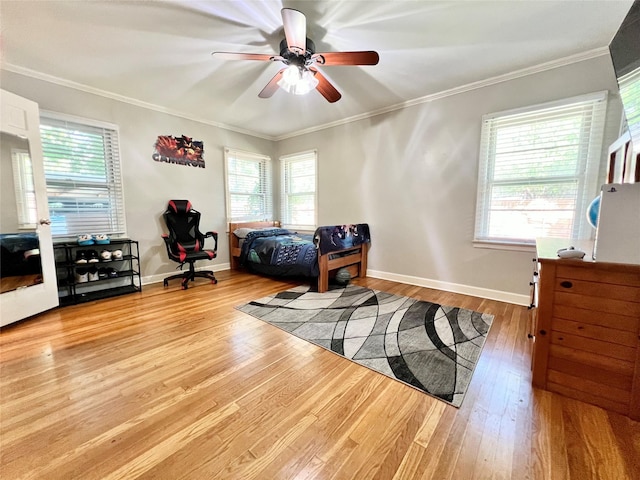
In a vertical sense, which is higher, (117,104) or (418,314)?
(117,104)

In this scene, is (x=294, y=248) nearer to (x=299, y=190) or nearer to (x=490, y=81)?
(x=299, y=190)

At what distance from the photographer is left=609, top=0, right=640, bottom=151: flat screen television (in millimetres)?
1293

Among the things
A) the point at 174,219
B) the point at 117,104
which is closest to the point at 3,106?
the point at 117,104

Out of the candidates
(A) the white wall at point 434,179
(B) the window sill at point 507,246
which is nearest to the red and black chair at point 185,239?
(A) the white wall at point 434,179

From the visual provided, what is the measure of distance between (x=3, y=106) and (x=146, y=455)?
10.1 feet

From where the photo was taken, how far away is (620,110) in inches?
87.0

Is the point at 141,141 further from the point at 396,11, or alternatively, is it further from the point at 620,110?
the point at 620,110

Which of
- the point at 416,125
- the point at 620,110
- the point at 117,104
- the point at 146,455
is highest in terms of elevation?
the point at 117,104

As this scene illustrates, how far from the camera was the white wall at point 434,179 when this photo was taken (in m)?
2.60

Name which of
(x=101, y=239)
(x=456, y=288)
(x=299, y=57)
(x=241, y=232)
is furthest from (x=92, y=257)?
(x=456, y=288)

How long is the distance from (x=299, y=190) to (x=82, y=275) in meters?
3.27

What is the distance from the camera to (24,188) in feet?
7.91

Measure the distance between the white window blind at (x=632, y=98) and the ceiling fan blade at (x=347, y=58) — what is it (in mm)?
1401

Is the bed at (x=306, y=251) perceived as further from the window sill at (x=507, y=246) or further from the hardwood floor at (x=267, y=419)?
the window sill at (x=507, y=246)
